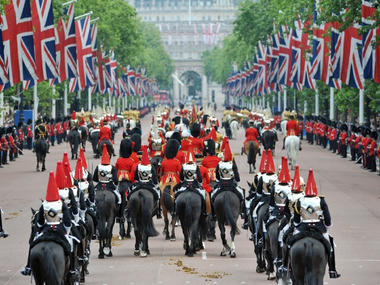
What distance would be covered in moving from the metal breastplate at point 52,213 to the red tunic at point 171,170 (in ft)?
23.4

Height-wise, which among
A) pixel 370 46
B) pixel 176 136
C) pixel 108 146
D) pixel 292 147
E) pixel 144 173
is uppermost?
pixel 370 46

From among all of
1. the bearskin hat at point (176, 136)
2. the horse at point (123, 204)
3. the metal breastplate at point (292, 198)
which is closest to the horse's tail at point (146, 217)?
the horse at point (123, 204)

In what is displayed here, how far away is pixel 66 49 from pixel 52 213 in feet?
134

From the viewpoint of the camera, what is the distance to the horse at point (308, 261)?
1469 cm

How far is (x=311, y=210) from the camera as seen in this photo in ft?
50.5

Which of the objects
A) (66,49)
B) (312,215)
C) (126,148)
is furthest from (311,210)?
(66,49)

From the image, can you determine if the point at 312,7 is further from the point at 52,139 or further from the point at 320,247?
the point at 320,247

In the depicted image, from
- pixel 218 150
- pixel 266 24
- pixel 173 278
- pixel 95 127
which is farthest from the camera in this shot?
pixel 266 24

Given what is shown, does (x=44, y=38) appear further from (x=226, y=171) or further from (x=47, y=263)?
(x=47, y=263)

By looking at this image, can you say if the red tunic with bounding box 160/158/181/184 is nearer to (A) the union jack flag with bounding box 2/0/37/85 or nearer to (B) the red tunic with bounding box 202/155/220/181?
(B) the red tunic with bounding box 202/155/220/181

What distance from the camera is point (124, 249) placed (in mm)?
21875

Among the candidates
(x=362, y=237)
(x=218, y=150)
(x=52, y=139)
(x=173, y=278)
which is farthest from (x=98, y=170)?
(x=52, y=139)

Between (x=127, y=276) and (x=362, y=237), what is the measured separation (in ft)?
21.9

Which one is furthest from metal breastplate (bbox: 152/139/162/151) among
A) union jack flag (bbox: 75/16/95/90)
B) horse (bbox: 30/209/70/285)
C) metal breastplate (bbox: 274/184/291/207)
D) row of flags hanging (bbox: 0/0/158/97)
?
union jack flag (bbox: 75/16/95/90)
